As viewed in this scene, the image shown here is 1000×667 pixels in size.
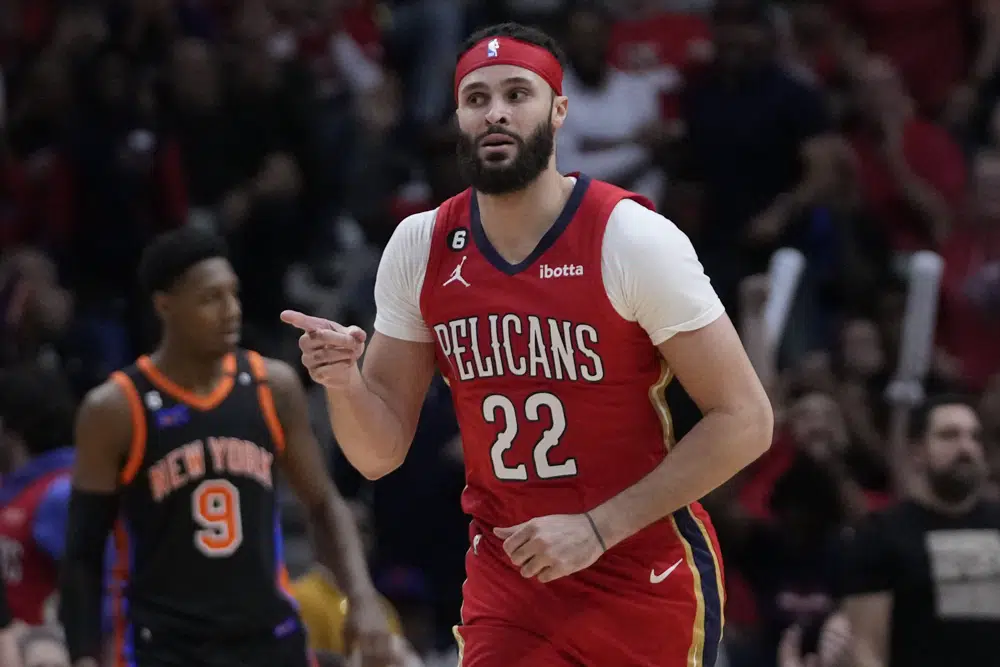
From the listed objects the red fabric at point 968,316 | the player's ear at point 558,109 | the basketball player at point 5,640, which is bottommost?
the basketball player at point 5,640

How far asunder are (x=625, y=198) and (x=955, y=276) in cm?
646

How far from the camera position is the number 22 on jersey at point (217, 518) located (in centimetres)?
575

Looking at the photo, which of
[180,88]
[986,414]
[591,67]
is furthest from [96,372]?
[986,414]

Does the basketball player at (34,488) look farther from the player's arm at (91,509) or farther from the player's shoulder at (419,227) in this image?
the player's shoulder at (419,227)

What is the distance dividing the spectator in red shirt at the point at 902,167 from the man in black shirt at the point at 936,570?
144 inches

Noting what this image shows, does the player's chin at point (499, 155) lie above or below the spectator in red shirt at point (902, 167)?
below

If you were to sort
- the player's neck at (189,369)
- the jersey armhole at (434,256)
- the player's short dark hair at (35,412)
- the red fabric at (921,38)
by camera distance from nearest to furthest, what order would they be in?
the jersey armhole at (434,256) < the player's neck at (189,369) < the player's short dark hair at (35,412) < the red fabric at (921,38)

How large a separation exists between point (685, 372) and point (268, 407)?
6.60ft

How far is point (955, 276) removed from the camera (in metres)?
10.5

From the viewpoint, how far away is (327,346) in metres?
4.32

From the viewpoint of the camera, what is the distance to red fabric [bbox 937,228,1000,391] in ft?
34.1

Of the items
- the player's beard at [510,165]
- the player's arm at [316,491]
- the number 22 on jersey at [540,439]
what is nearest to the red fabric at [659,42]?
the player's arm at [316,491]

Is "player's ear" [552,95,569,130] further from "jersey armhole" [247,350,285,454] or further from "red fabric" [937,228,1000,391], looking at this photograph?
"red fabric" [937,228,1000,391]

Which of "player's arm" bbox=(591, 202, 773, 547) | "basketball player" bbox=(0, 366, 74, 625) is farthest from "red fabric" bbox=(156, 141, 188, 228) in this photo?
"player's arm" bbox=(591, 202, 773, 547)
